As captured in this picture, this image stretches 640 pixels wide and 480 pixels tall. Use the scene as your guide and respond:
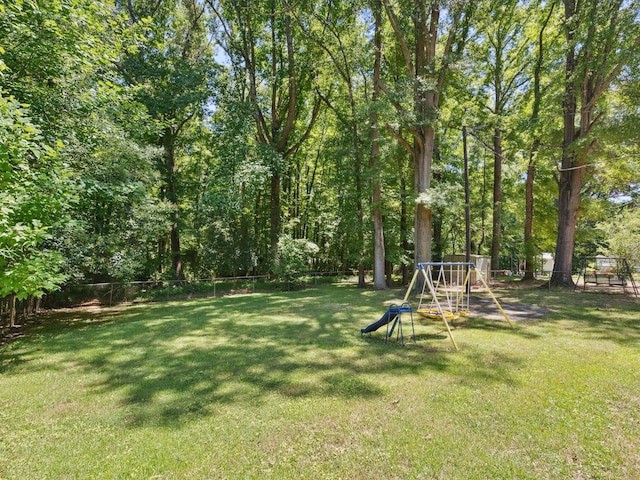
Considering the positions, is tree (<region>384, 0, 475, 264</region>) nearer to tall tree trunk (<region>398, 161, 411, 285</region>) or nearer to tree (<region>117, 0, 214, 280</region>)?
tall tree trunk (<region>398, 161, 411, 285</region>)

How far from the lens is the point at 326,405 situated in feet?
A: 13.5

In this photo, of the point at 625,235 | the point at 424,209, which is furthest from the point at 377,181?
the point at 625,235

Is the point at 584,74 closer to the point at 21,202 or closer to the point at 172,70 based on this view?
the point at 172,70

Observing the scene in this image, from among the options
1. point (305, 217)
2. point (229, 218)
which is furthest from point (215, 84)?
point (305, 217)

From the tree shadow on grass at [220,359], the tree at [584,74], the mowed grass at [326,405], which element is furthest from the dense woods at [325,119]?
the mowed grass at [326,405]

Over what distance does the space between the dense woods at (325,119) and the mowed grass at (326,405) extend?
250 centimetres

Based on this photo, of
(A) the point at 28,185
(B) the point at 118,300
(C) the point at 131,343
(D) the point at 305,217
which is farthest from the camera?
(D) the point at 305,217

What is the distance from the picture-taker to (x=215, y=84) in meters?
17.1

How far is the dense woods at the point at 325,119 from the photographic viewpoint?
789cm

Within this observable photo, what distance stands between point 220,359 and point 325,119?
2136 cm

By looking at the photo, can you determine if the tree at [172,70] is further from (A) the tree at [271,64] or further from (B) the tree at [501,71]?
(B) the tree at [501,71]

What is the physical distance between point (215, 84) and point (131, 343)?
14.5 metres

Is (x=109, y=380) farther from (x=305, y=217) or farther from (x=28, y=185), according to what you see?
(x=305, y=217)

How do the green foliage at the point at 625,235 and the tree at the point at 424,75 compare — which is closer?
the tree at the point at 424,75
